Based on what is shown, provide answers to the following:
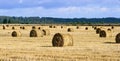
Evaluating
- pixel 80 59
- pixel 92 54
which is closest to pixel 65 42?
pixel 92 54

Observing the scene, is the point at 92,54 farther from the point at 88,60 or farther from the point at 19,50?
the point at 19,50

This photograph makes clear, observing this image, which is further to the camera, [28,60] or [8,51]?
[8,51]

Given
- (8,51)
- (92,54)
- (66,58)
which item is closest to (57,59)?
(66,58)

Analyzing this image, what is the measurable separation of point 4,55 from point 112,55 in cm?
584

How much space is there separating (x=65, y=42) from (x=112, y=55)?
637 cm

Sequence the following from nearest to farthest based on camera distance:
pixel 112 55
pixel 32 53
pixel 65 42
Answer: pixel 112 55 → pixel 32 53 → pixel 65 42

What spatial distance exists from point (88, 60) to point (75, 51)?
434 centimetres

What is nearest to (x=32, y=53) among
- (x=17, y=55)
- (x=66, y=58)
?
(x=17, y=55)

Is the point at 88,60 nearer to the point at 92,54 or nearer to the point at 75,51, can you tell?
the point at 92,54

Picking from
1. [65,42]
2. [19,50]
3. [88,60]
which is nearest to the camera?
[88,60]

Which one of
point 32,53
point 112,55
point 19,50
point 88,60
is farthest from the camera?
point 19,50

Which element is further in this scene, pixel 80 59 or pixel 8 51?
pixel 8 51

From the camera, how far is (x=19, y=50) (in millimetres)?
24438

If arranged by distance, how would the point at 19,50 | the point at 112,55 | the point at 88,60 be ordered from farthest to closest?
the point at 19,50, the point at 112,55, the point at 88,60
